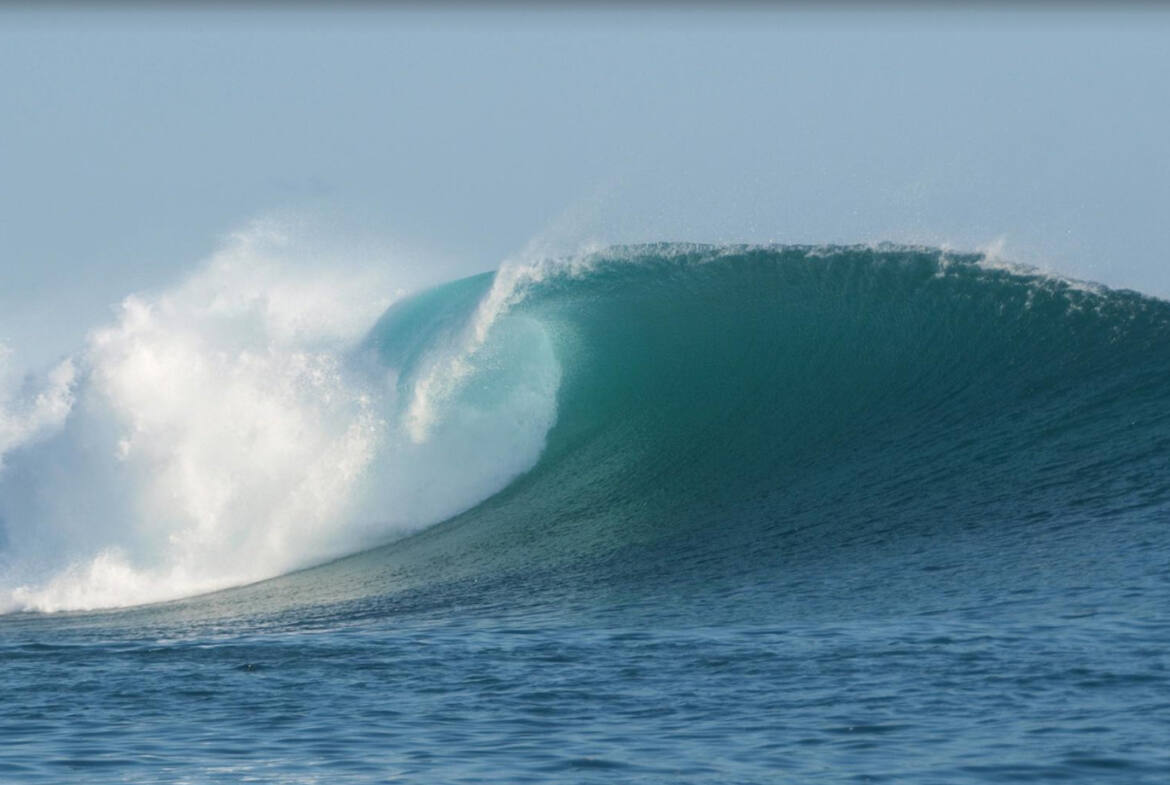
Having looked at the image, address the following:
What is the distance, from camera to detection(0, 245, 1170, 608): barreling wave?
12.3 metres

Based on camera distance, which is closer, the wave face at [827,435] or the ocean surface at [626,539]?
the ocean surface at [626,539]

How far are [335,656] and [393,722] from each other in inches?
68.4

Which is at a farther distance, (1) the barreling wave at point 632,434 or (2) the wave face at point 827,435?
(1) the barreling wave at point 632,434

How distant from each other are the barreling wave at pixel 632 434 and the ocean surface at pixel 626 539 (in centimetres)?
4

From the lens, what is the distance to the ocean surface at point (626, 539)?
697 centimetres

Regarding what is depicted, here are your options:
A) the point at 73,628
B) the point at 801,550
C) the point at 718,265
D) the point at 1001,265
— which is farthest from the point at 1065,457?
the point at 73,628

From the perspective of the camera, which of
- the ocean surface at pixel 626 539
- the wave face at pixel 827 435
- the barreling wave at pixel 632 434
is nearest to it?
the ocean surface at pixel 626 539

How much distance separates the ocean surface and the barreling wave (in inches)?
1.7

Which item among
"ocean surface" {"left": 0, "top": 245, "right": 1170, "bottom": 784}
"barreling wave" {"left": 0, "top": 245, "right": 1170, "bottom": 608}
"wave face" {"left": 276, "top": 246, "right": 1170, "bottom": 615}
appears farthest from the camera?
"barreling wave" {"left": 0, "top": 245, "right": 1170, "bottom": 608}

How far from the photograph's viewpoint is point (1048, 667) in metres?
7.57

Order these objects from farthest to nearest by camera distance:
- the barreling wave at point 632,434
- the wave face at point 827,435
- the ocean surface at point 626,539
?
1. the barreling wave at point 632,434
2. the wave face at point 827,435
3. the ocean surface at point 626,539

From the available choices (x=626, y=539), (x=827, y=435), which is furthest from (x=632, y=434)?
(x=626, y=539)

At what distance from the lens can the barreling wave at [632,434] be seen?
483 inches

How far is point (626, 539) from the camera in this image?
41.1 feet
